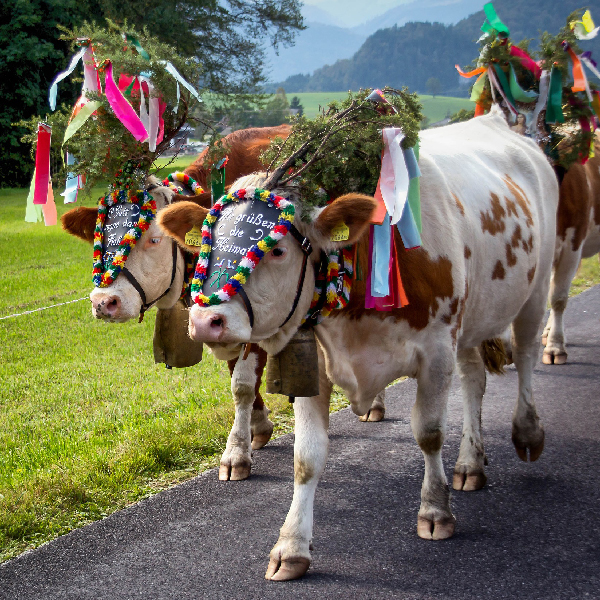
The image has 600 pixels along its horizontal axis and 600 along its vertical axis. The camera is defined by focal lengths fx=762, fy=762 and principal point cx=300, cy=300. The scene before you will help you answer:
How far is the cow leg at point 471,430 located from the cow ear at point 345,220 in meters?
1.72

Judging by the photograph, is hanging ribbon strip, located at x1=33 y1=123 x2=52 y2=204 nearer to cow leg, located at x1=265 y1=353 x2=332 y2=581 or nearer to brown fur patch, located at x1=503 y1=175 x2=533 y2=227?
cow leg, located at x1=265 y1=353 x2=332 y2=581

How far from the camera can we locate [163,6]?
24.2 meters

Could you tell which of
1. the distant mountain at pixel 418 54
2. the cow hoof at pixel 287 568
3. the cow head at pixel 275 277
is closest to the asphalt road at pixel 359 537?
the cow hoof at pixel 287 568

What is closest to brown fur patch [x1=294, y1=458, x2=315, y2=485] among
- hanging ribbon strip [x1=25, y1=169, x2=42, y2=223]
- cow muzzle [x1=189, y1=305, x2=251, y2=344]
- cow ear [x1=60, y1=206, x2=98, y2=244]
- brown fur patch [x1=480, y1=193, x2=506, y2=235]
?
cow muzzle [x1=189, y1=305, x2=251, y2=344]

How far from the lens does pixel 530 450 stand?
14.8 ft

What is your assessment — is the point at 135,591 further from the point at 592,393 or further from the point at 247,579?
the point at 592,393

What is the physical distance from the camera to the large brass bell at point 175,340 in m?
4.22

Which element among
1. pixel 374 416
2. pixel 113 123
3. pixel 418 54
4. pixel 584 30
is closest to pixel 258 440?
pixel 374 416

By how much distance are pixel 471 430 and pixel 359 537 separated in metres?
1.02

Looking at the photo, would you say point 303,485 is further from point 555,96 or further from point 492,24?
point 492,24

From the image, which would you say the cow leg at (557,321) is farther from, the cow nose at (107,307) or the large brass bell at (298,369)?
the cow nose at (107,307)

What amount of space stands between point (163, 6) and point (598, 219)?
2079cm

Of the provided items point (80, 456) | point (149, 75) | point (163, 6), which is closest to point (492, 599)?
point (80, 456)

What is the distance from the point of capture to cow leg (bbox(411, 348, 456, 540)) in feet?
11.7
